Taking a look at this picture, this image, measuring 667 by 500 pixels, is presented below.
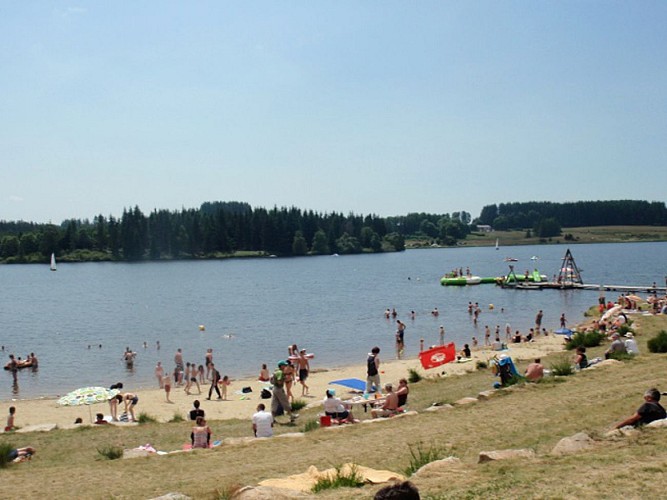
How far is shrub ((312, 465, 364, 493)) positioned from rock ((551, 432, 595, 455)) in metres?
2.58

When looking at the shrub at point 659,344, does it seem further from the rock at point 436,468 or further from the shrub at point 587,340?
the rock at point 436,468

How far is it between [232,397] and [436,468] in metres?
15.8

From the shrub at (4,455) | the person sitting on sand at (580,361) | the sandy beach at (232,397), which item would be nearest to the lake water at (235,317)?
the sandy beach at (232,397)

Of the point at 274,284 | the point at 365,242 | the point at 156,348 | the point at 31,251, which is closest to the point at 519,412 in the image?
the point at 156,348

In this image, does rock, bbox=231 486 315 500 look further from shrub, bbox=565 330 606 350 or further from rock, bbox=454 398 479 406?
shrub, bbox=565 330 606 350

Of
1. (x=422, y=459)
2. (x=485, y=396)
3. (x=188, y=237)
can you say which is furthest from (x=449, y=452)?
(x=188, y=237)

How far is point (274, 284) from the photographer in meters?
80.2

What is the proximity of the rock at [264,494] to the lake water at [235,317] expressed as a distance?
21856 mm

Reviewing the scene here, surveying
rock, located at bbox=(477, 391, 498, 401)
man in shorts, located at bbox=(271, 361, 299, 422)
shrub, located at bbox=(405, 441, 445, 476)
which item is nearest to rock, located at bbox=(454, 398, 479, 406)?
rock, located at bbox=(477, 391, 498, 401)

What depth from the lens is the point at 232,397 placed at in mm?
22172

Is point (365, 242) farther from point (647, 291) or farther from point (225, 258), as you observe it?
point (647, 291)

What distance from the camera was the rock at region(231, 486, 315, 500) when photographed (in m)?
6.12

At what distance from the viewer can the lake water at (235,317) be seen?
103 feet

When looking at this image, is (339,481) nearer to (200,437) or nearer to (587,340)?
(200,437)
